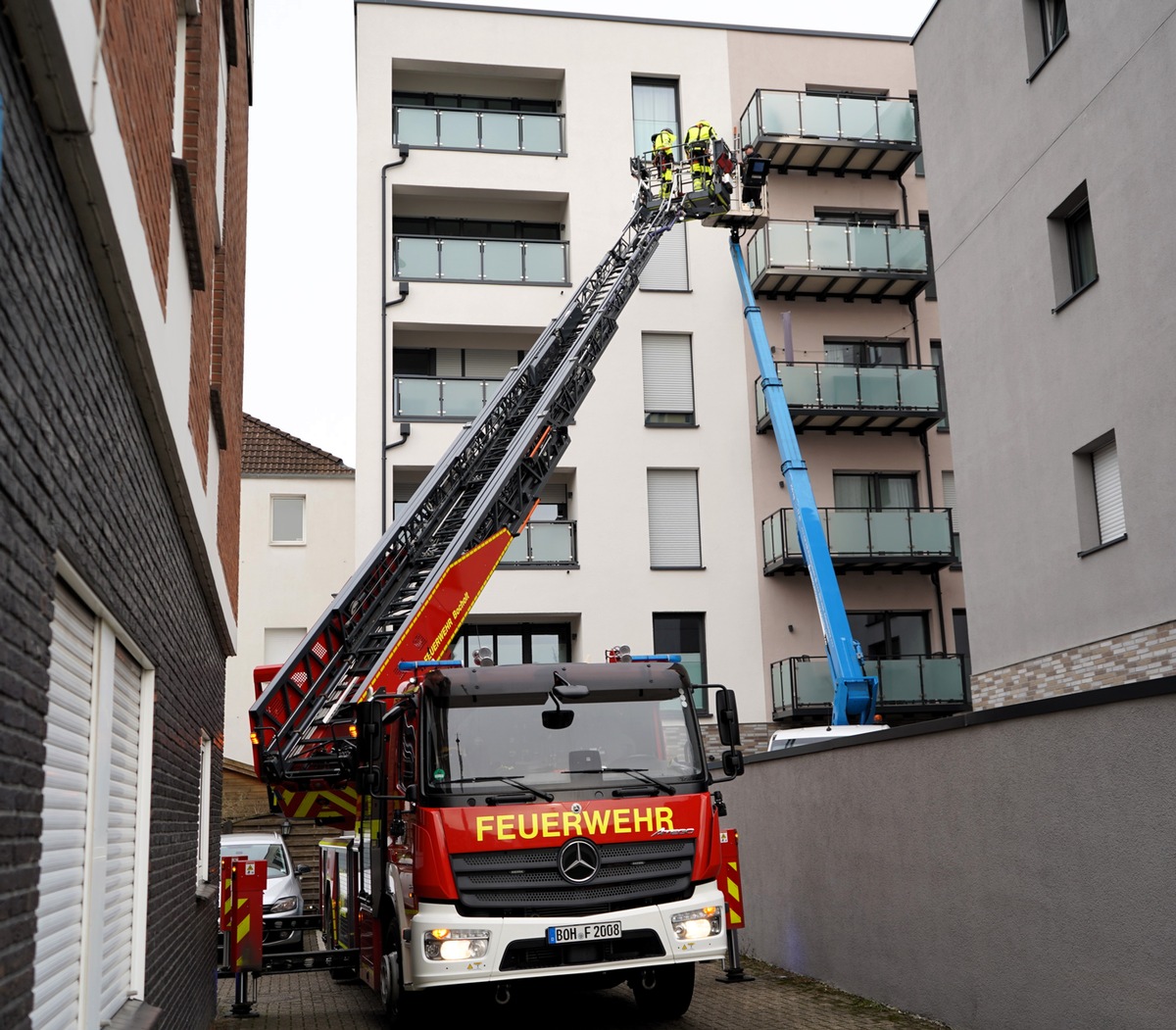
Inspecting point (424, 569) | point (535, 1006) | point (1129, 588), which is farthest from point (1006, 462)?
point (535, 1006)

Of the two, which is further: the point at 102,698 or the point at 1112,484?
the point at 1112,484

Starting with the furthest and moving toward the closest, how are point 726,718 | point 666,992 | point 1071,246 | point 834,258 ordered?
point 834,258
point 1071,246
point 666,992
point 726,718

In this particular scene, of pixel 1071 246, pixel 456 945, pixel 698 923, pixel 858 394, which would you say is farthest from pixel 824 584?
pixel 456 945

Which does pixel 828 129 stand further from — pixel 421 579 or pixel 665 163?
pixel 421 579

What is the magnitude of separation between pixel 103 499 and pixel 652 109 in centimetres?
2789

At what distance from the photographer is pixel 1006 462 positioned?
17266mm

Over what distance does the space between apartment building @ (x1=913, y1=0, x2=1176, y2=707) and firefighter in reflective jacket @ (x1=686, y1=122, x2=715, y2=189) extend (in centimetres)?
343

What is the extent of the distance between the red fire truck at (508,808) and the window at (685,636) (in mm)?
16132

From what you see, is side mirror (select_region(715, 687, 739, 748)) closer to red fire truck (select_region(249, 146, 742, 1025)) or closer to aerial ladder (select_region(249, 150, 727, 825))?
→ red fire truck (select_region(249, 146, 742, 1025))

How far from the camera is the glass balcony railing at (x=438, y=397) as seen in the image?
2750 cm

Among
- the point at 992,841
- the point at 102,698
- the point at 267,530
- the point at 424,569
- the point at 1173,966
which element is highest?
the point at 267,530

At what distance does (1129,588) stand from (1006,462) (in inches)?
126

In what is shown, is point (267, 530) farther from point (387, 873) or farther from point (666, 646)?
point (387, 873)

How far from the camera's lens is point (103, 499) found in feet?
14.9
